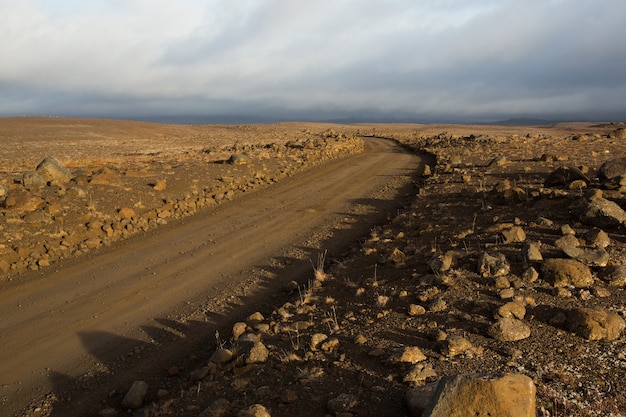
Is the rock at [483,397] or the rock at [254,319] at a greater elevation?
the rock at [483,397]

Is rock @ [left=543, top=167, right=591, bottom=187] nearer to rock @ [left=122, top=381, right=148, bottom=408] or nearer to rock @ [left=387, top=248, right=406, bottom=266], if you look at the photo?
rock @ [left=387, top=248, right=406, bottom=266]

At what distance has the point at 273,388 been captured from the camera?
4.47 m

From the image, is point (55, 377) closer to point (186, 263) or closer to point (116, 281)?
point (116, 281)

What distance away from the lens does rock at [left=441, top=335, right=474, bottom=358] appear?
4668mm

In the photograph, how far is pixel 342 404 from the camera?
3.95 meters

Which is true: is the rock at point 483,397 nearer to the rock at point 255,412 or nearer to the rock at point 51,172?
the rock at point 255,412

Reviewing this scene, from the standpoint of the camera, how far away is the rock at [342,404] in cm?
392

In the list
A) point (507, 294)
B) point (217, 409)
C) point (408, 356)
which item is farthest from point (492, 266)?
point (217, 409)

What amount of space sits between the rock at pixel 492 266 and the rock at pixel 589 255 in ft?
3.07

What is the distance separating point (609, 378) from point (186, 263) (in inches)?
284

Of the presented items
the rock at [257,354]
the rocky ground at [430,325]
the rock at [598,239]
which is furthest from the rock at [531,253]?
the rock at [257,354]

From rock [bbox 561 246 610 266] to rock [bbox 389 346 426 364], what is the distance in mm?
3321

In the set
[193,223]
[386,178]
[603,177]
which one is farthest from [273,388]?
[386,178]

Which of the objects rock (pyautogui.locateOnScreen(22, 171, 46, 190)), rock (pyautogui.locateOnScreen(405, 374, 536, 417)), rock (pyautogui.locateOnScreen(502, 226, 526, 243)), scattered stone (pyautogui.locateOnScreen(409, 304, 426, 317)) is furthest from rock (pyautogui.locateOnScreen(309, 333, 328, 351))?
rock (pyautogui.locateOnScreen(22, 171, 46, 190))
